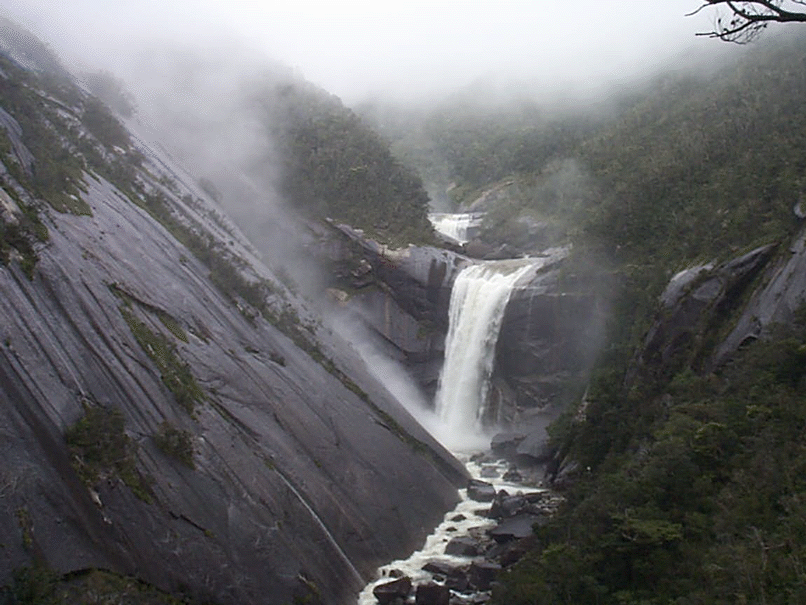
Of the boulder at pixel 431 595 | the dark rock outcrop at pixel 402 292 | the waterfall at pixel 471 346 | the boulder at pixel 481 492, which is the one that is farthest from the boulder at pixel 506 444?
the boulder at pixel 431 595

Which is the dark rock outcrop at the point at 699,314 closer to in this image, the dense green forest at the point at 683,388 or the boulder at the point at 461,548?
the dense green forest at the point at 683,388

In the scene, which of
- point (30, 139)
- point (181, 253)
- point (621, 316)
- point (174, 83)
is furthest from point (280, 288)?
point (174, 83)

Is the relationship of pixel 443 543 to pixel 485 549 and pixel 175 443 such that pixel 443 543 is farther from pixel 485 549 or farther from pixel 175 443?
pixel 175 443

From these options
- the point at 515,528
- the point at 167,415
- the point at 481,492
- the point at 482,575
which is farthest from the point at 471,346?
the point at 167,415

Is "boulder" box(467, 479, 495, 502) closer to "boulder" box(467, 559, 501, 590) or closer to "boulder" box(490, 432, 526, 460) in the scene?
"boulder" box(490, 432, 526, 460)

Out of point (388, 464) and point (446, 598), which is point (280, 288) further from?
point (446, 598)
